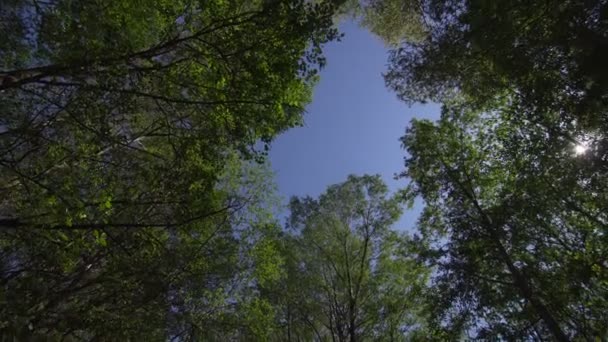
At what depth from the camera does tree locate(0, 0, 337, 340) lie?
4.64 meters

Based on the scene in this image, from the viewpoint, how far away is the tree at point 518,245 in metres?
9.79

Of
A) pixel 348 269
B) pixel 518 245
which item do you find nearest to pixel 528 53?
pixel 518 245

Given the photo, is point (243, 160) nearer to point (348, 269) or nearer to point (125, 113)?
point (125, 113)

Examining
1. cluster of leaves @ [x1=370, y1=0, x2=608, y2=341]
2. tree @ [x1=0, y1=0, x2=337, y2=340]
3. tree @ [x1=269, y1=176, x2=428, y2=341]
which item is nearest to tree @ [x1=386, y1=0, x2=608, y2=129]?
cluster of leaves @ [x1=370, y1=0, x2=608, y2=341]

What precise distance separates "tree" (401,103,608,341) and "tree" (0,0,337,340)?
7315mm

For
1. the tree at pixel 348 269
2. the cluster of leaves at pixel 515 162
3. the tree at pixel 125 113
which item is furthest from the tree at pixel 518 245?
A: the tree at pixel 125 113

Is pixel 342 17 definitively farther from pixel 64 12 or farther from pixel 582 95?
pixel 64 12

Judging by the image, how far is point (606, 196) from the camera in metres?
8.38

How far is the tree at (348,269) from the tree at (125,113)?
33.4ft

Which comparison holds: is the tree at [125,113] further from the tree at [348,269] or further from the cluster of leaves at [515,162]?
the tree at [348,269]

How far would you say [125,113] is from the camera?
568cm

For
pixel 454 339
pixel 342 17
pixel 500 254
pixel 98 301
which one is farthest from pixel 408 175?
pixel 98 301

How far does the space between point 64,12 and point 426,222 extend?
476 inches

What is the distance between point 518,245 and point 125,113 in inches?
456
